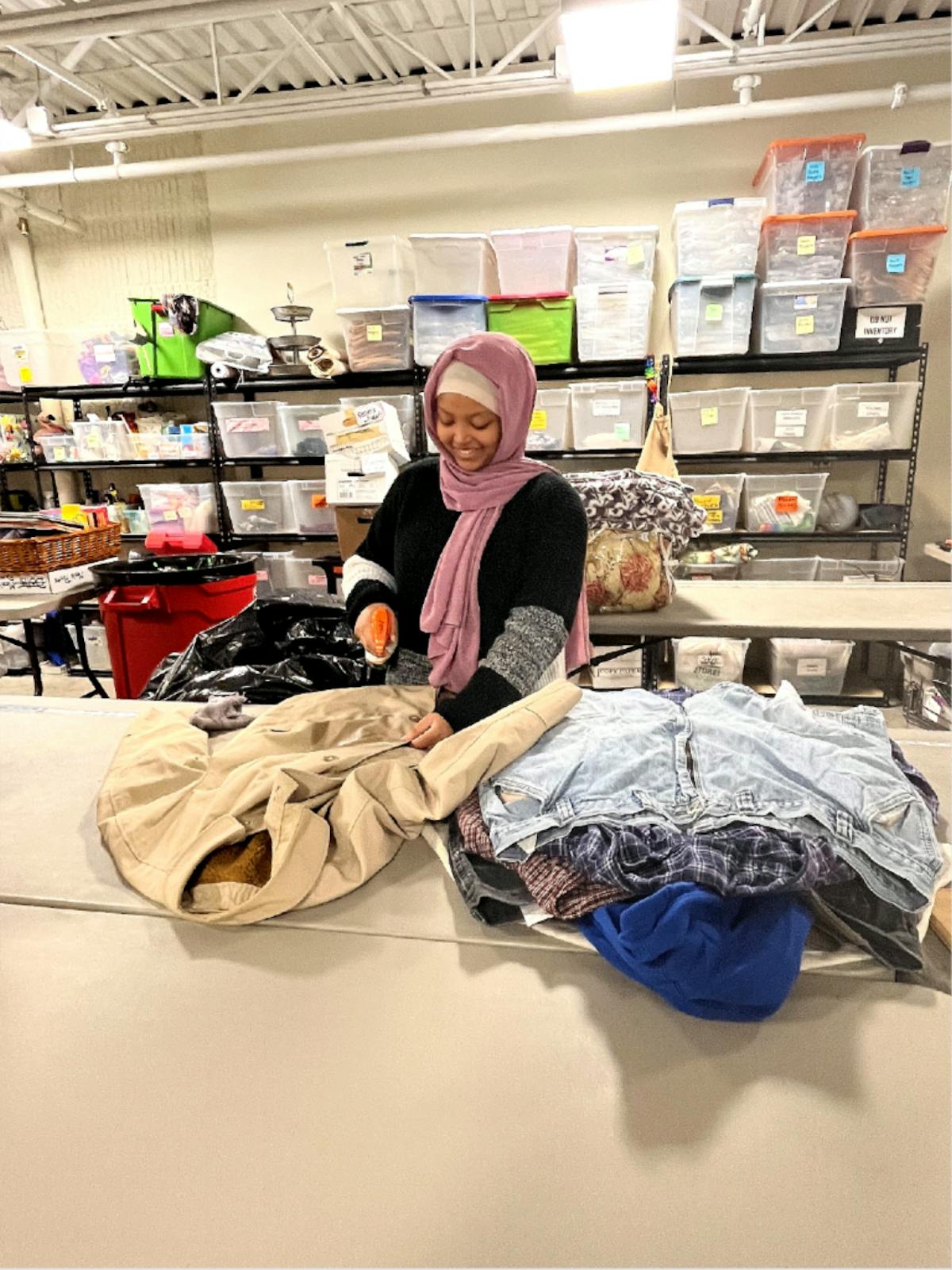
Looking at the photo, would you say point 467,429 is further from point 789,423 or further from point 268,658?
point 789,423

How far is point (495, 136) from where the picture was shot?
3465mm

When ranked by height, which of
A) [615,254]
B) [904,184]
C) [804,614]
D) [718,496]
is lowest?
Answer: [804,614]

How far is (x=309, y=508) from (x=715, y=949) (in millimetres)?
3474

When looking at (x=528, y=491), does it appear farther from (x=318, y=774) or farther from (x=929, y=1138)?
(x=929, y=1138)

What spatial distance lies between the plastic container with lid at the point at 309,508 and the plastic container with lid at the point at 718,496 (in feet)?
5.98

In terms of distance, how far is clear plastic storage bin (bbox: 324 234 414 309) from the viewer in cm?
343

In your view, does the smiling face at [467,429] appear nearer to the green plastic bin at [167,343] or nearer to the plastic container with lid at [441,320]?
the plastic container with lid at [441,320]

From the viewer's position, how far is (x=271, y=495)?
390cm

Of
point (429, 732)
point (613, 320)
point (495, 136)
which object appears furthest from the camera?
point (495, 136)

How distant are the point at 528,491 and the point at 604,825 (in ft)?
2.23

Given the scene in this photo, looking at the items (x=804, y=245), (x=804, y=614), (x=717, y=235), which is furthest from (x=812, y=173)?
(x=804, y=614)

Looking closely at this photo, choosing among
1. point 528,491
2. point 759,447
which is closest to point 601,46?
point 759,447

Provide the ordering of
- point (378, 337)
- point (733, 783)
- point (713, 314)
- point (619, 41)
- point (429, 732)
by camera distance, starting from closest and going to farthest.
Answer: point (733, 783), point (429, 732), point (619, 41), point (713, 314), point (378, 337)

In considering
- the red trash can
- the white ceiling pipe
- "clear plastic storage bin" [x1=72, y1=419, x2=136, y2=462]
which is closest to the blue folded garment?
the red trash can
